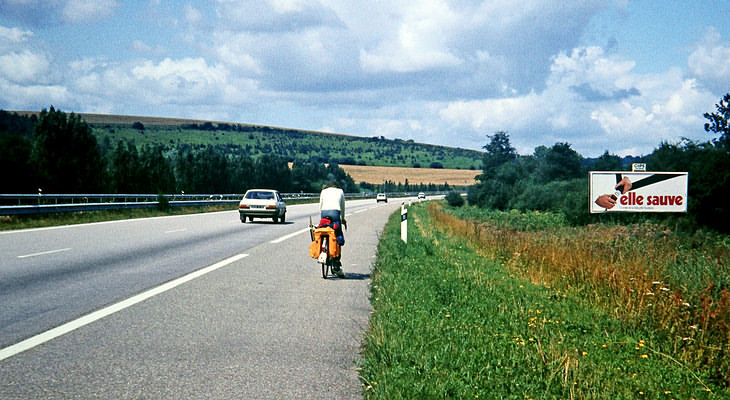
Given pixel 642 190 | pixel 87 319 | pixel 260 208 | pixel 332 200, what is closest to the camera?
pixel 87 319

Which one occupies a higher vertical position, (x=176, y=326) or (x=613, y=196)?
(x=613, y=196)

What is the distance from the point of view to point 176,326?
669cm

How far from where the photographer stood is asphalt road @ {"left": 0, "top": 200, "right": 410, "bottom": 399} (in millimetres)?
4715

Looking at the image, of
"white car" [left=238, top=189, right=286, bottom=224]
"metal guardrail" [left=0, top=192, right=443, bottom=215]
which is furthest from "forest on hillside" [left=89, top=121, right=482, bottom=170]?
"white car" [left=238, top=189, right=286, bottom=224]

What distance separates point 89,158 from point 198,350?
55.0 m

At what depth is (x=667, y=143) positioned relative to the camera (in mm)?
36719

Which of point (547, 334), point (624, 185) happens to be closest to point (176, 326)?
point (547, 334)

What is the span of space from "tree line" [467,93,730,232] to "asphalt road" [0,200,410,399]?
26.0 meters

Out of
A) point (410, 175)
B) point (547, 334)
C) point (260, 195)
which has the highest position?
point (410, 175)

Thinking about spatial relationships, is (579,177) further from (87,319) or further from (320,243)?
(87,319)

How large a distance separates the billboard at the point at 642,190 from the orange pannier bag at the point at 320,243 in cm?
1615

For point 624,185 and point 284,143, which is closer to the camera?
point 624,185

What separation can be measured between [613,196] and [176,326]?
21257 mm

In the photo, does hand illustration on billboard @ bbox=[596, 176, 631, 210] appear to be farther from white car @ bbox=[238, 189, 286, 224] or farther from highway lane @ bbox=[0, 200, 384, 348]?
white car @ bbox=[238, 189, 286, 224]
